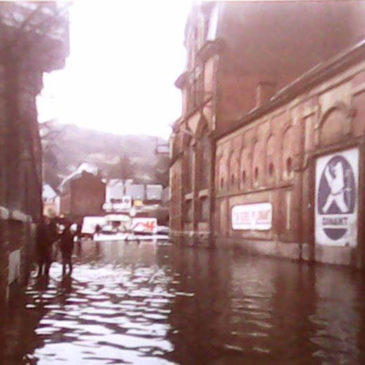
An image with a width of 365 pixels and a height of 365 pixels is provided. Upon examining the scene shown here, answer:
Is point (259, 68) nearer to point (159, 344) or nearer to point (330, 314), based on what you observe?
point (330, 314)

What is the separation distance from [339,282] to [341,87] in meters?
8.02

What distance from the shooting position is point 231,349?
6.38 metres

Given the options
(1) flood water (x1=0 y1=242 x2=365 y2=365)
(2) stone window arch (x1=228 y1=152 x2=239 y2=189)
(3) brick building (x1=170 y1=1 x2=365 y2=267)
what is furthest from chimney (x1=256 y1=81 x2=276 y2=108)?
(1) flood water (x1=0 y1=242 x2=365 y2=365)

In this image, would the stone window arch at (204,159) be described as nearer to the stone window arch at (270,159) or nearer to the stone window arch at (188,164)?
the stone window arch at (188,164)

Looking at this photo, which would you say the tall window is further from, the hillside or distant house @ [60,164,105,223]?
the hillside

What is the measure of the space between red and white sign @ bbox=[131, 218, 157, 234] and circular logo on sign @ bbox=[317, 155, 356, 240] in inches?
1109

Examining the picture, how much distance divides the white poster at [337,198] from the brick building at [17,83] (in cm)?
1024

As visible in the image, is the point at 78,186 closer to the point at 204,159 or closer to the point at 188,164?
the point at 204,159

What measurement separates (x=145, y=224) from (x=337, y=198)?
3095 cm

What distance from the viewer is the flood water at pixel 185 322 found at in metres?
6.07

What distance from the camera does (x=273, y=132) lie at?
26.7m

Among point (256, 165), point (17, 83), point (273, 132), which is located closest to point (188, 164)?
point (256, 165)

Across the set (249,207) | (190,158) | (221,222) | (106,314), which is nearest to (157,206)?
(190,158)

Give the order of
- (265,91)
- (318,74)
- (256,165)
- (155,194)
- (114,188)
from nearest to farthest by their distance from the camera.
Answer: (318,74)
(114,188)
(256,165)
(265,91)
(155,194)
